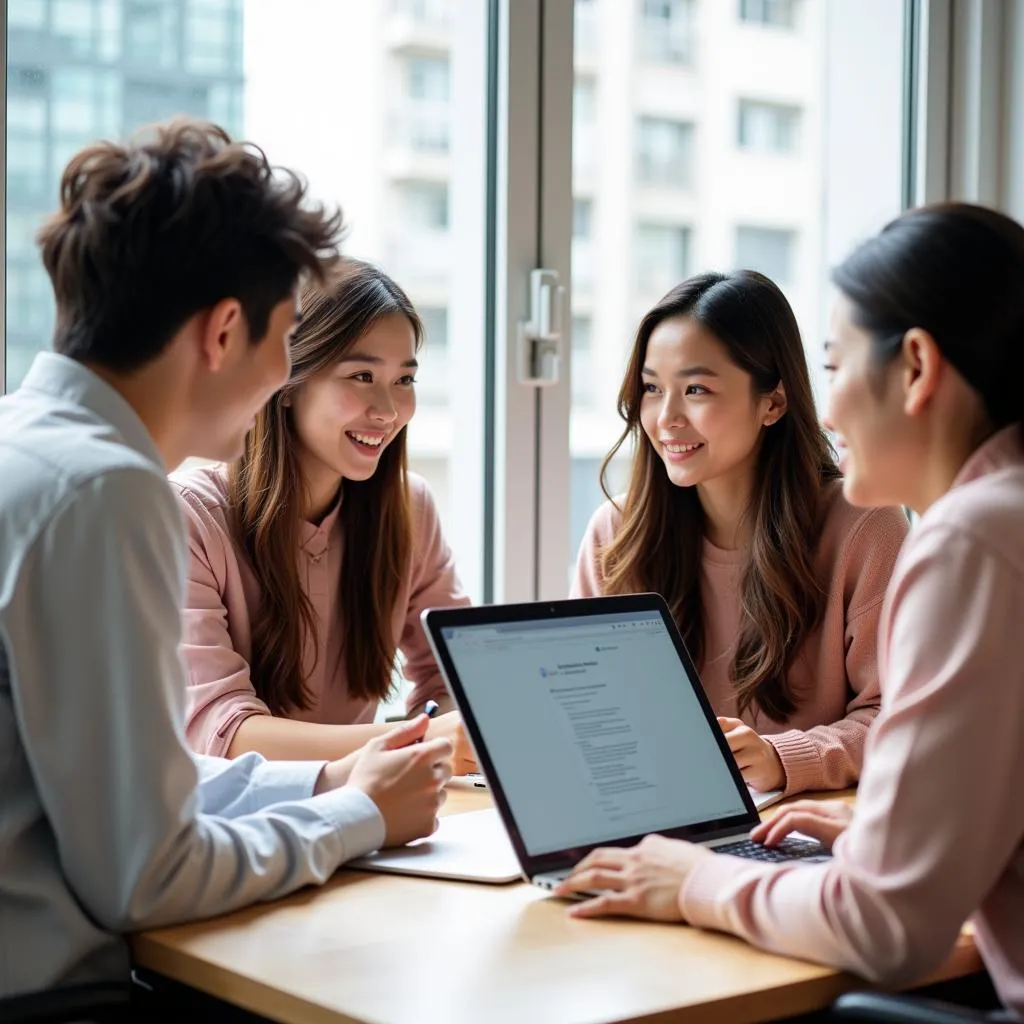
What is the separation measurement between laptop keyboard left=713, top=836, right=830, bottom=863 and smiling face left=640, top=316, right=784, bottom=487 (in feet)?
2.51

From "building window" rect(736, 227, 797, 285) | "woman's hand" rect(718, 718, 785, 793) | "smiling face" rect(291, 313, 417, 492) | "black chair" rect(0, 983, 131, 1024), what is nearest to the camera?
"black chair" rect(0, 983, 131, 1024)

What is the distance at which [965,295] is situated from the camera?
1235 millimetres

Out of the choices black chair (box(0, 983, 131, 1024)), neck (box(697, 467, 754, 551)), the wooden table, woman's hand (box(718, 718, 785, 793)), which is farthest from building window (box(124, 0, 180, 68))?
black chair (box(0, 983, 131, 1024))

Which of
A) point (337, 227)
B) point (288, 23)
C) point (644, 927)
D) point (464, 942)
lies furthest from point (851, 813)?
point (288, 23)

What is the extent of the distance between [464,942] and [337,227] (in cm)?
71

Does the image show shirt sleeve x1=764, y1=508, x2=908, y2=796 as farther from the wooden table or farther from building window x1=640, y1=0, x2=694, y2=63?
building window x1=640, y1=0, x2=694, y2=63

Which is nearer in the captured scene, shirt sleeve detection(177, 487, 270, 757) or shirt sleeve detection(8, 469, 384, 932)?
shirt sleeve detection(8, 469, 384, 932)

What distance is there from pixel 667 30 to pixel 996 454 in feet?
6.94

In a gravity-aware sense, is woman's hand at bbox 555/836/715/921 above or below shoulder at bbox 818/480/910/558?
below

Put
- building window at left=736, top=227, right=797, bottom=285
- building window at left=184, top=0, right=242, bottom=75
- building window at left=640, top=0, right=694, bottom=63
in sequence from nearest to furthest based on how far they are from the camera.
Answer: building window at left=184, top=0, right=242, bottom=75 → building window at left=640, top=0, right=694, bottom=63 → building window at left=736, top=227, right=797, bottom=285

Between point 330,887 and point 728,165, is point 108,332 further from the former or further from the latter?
point 728,165

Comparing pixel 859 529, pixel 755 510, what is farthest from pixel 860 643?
pixel 755 510

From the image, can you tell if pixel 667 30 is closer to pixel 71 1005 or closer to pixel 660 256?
pixel 660 256

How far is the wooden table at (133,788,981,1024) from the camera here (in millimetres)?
1111
